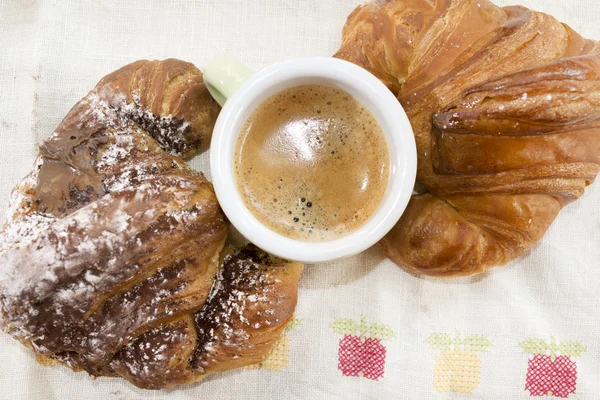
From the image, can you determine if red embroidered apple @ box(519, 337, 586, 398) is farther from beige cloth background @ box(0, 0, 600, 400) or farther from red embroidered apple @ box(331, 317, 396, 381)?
A: red embroidered apple @ box(331, 317, 396, 381)

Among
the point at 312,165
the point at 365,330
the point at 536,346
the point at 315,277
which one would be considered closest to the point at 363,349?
the point at 365,330

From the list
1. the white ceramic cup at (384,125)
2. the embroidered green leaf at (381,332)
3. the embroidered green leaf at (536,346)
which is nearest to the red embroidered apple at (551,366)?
the embroidered green leaf at (536,346)

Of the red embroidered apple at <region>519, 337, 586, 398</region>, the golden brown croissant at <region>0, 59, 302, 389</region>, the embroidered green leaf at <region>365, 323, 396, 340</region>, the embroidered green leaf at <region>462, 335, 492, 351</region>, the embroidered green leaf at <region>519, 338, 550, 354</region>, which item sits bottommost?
the red embroidered apple at <region>519, 337, 586, 398</region>

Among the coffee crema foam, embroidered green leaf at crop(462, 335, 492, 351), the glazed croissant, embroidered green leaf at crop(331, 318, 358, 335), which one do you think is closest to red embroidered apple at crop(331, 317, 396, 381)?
embroidered green leaf at crop(331, 318, 358, 335)

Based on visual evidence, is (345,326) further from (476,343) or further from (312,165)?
(312,165)

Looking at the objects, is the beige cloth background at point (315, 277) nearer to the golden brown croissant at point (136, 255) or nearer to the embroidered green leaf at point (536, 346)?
the embroidered green leaf at point (536, 346)

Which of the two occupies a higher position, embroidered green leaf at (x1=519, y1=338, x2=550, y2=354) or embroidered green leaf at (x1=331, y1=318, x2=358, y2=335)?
embroidered green leaf at (x1=331, y1=318, x2=358, y2=335)

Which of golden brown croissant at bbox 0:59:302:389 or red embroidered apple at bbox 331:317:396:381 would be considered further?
red embroidered apple at bbox 331:317:396:381
